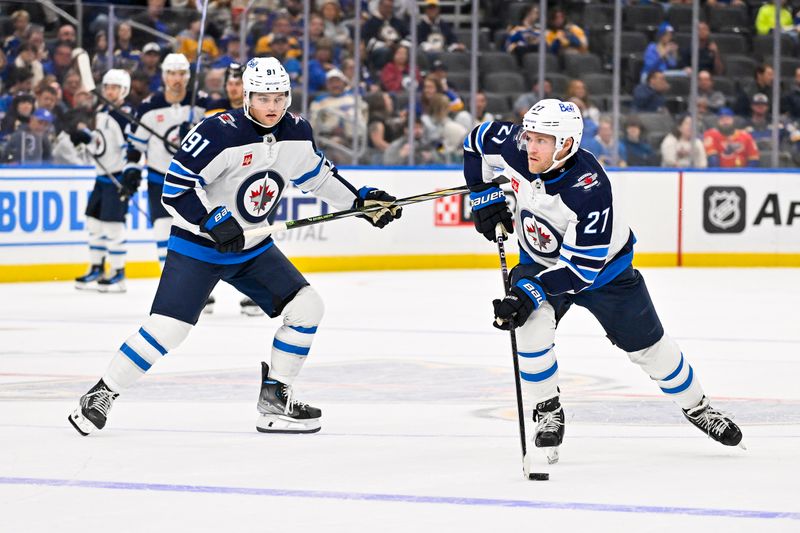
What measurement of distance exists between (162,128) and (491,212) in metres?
5.04

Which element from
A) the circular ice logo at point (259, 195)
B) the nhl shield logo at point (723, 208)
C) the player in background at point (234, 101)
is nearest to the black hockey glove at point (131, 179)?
the player in background at point (234, 101)

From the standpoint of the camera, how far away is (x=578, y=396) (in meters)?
6.11

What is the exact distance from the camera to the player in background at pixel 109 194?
1063 cm

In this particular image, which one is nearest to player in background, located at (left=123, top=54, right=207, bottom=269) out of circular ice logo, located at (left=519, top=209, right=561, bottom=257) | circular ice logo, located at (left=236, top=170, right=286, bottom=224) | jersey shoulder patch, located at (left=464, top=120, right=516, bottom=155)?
circular ice logo, located at (left=236, top=170, right=286, bottom=224)

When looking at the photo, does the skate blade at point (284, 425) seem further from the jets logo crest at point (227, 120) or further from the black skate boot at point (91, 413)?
the jets logo crest at point (227, 120)

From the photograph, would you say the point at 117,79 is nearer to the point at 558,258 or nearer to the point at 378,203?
the point at 378,203

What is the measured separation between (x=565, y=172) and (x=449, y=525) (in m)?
1.29

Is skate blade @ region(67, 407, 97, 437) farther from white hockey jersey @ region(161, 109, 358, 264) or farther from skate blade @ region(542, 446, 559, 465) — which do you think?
skate blade @ region(542, 446, 559, 465)

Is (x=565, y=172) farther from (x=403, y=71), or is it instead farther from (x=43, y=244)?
(x=403, y=71)

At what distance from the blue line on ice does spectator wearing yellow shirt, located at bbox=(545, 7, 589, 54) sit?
9.59 meters

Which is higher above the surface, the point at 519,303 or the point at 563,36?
the point at 563,36

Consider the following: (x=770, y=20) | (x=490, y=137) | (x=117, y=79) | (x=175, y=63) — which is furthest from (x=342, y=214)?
(x=770, y=20)

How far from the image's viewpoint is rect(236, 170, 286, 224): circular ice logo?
Answer: 528cm

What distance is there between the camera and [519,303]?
4.51 metres
